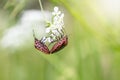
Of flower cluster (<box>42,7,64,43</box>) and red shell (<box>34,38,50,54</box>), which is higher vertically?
flower cluster (<box>42,7,64,43</box>)

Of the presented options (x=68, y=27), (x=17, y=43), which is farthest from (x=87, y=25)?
(x=17, y=43)

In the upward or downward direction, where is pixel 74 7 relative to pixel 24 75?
upward

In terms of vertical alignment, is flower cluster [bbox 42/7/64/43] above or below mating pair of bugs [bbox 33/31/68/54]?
above

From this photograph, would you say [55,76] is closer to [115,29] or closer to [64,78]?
[64,78]
